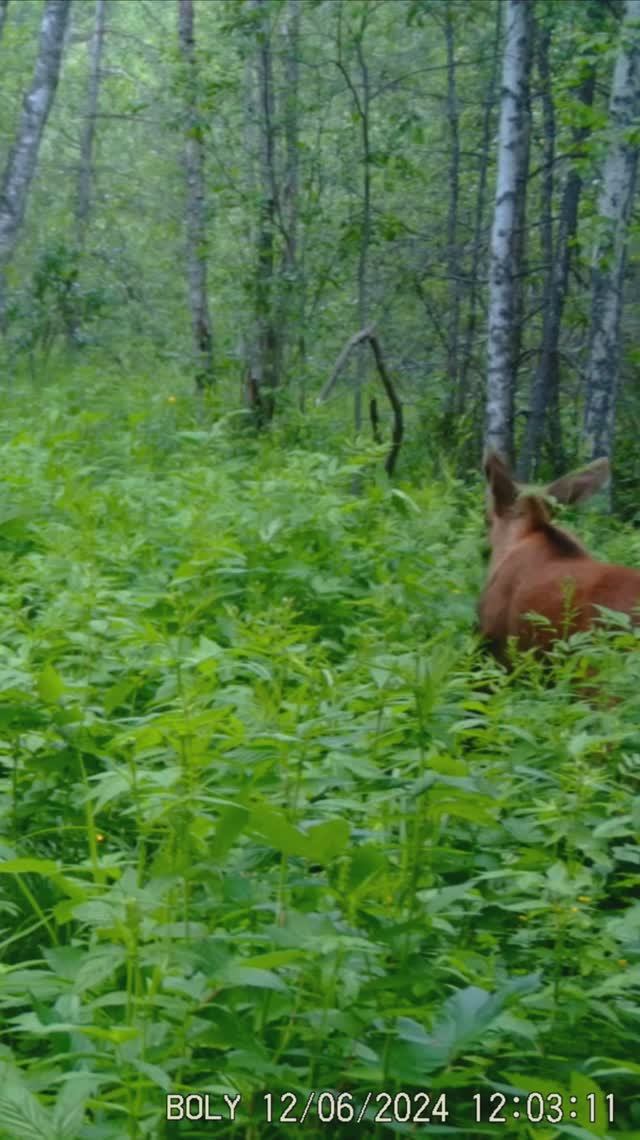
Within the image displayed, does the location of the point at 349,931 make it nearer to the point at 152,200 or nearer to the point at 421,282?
the point at 421,282

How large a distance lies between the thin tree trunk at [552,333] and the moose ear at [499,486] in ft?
17.8

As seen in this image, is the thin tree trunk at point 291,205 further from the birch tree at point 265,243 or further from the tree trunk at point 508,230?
the tree trunk at point 508,230

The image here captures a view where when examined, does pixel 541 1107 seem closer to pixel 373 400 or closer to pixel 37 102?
pixel 373 400

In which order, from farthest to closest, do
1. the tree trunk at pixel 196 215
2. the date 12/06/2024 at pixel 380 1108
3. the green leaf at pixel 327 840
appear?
the tree trunk at pixel 196 215 → the green leaf at pixel 327 840 → the date 12/06/2024 at pixel 380 1108

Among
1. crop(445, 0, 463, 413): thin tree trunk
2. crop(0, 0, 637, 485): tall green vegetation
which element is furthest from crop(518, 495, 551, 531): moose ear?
crop(445, 0, 463, 413): thin tree trunk

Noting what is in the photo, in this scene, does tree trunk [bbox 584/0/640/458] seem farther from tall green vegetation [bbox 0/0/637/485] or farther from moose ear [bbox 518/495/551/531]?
moose ear [bbox 518/495/551/531]

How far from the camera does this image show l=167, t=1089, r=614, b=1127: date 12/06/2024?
282 cm

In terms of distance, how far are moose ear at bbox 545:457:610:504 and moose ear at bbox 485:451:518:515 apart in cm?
45

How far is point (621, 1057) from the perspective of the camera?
3217 mm

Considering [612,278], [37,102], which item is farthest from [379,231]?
[37,102]

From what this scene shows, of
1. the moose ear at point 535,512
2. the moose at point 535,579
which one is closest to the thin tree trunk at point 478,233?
the moose at point 535,579

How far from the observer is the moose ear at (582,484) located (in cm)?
830

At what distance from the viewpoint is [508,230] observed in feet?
41.8

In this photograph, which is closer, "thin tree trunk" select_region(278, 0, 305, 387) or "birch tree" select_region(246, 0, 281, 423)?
"birch tree" select_region(246, 0, 281, 423)
